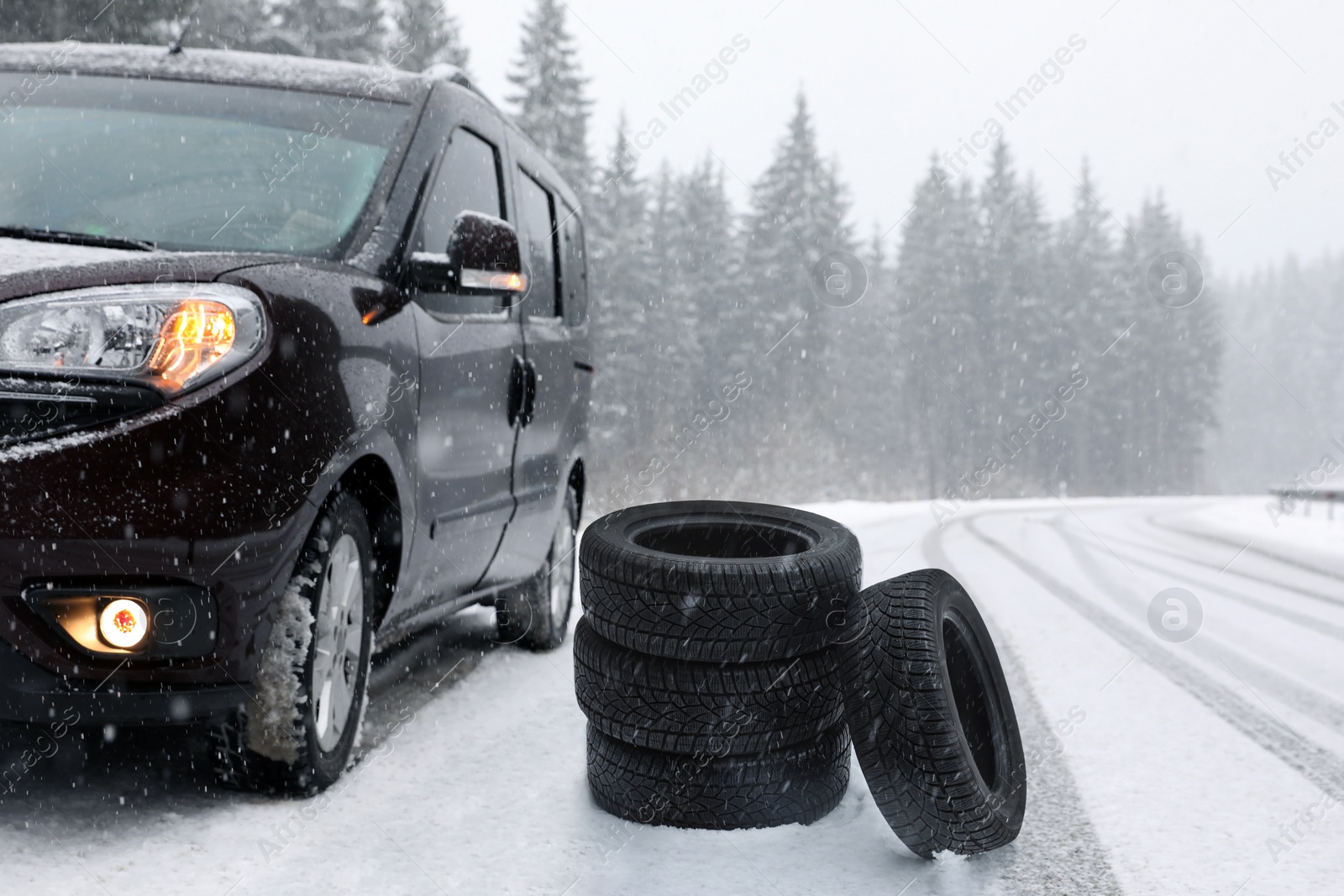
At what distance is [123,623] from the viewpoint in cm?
233

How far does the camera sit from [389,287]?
307 cm

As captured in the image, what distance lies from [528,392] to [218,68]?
1.58m

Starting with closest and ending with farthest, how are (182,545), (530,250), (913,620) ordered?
1. (182,545)
2. (913,620)
3. (530,250)

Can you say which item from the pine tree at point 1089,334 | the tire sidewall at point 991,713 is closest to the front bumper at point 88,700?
the tire sidewall at point 991,713

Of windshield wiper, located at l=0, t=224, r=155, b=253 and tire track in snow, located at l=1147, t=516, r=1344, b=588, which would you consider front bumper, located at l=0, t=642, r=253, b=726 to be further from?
tire track in snow, located at l=1147, t=516, r=1344, b=588

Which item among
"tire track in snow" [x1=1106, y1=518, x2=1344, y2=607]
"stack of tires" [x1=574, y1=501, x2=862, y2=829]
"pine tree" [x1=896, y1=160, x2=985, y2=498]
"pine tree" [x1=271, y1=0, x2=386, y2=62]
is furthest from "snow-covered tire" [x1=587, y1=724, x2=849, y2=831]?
"pine tree" [x1=896, y1=160, x2=985, y2=498]

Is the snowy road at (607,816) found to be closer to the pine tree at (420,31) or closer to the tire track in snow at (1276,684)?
the tire track in snow at (1276,684)

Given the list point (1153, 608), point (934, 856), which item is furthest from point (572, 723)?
point (1153, 608)

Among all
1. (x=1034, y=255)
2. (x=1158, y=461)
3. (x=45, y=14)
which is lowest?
(x=1158, y=461)

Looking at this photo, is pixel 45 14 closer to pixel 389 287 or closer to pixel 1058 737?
pixel 389 287

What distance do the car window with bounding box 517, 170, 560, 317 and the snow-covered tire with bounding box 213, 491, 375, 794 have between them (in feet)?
5.74

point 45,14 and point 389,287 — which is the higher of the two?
point 45,14

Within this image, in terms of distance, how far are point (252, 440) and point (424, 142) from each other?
141cm

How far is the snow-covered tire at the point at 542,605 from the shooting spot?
4930 millimetres
